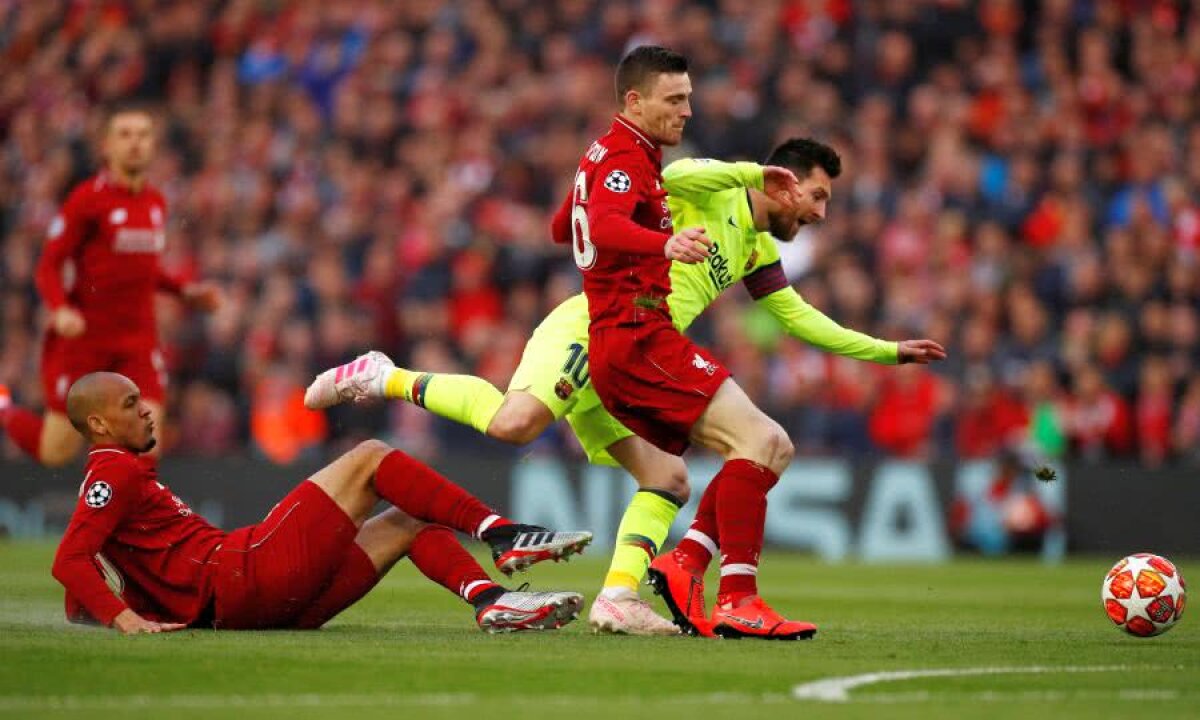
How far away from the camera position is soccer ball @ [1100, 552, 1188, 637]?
820 cm

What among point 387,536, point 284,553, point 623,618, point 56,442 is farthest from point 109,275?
point 623,618

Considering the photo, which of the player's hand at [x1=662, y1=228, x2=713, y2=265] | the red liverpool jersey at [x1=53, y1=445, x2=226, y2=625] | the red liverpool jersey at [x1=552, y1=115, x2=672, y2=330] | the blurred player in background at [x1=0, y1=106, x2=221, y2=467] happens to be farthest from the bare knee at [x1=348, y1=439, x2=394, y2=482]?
the blurred player in background at [x1=0, y1=106, x2=221, y2=467]

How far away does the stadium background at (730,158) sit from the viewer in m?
17.0

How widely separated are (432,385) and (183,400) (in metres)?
12.1

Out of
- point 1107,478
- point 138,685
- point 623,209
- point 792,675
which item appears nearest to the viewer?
point 138,685

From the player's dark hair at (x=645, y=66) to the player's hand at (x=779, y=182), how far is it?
0.58 meters

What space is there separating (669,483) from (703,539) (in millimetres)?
290

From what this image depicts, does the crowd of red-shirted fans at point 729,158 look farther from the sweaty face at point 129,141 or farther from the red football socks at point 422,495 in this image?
the red football socks at point 422,495

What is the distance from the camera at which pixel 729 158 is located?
61.3 feet

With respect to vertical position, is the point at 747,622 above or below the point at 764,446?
below

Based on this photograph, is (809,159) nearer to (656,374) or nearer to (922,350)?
(922,350)

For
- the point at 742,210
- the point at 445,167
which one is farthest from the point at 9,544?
the point at 742,210

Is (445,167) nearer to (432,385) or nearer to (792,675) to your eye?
(432,385)

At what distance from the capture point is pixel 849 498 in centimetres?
1739
